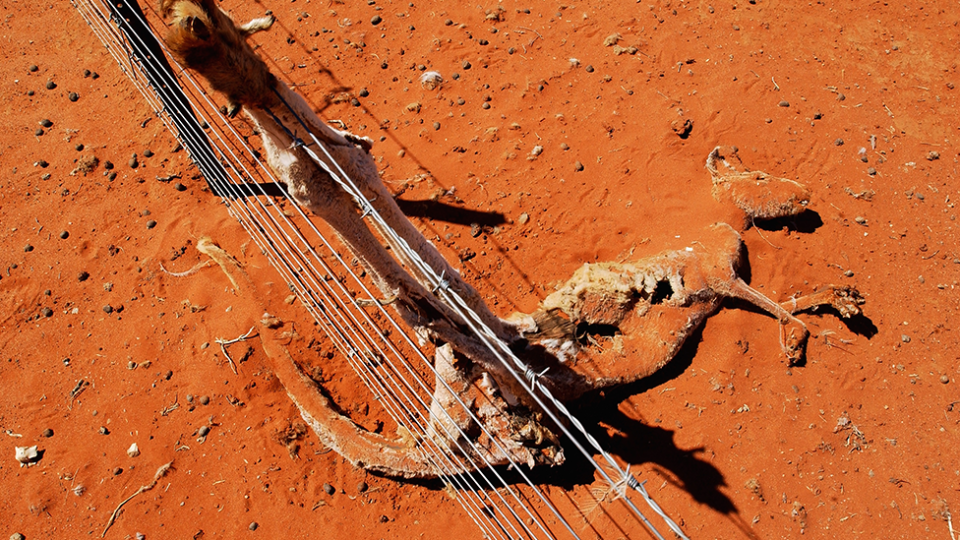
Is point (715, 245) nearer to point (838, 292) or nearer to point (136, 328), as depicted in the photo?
point (838, 292)

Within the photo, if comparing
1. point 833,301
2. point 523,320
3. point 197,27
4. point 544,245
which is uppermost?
point 197,27

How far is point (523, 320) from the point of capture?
3.94 meters

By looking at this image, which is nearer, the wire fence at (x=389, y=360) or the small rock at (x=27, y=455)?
the wire fence at (x=389, y=360)

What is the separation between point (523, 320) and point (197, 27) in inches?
112

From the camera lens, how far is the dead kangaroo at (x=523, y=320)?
2.84 m

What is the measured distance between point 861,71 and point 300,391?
630cm

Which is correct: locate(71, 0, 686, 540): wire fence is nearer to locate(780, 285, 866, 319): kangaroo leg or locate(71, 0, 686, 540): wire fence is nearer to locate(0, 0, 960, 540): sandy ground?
locate(0, 0, 960, 540): sandy ground

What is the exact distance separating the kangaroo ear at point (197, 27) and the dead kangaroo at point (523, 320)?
0.81 meters

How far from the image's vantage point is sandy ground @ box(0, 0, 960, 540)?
3.96 meters

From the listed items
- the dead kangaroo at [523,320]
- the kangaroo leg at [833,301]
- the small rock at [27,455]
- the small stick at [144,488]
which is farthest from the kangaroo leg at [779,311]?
the small rock at [27,455]

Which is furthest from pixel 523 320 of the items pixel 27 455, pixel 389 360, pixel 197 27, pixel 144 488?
pixel 27 455

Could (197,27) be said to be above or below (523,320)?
above

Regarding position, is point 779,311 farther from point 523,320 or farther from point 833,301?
point 523,320

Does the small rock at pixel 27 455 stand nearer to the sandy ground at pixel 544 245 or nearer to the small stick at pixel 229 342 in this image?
the sandy ground at pixel 544 245
